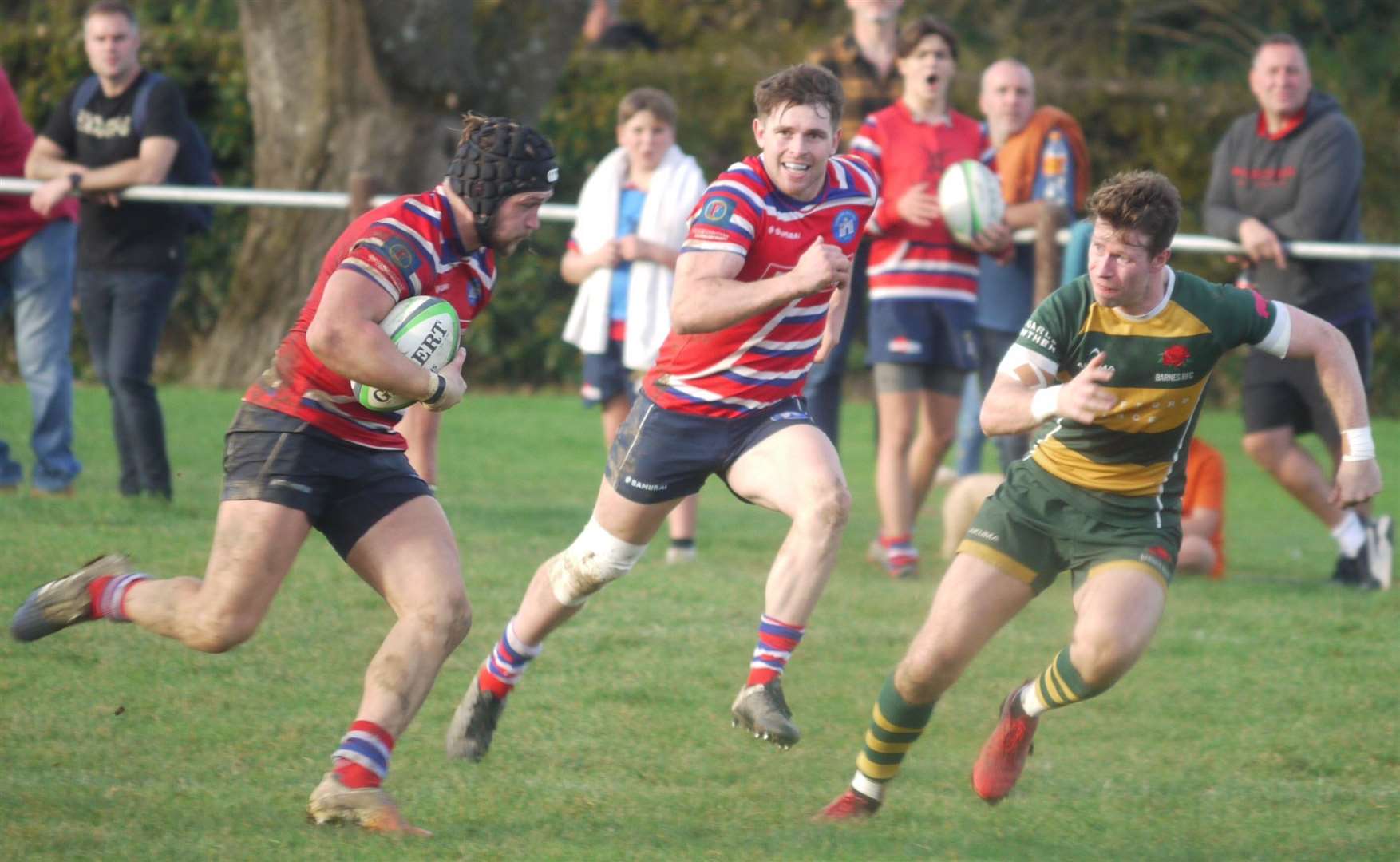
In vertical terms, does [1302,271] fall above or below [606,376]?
above

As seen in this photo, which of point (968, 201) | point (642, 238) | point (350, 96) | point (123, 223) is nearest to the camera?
point (968, 201)

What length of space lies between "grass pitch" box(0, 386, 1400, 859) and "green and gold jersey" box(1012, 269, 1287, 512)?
3.28ft

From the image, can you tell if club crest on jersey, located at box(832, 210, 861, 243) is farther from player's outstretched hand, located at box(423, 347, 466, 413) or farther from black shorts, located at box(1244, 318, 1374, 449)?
black shorts, located at box(1244, 318, 1374, 449)

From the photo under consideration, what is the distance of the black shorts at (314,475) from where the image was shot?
16.3 ft

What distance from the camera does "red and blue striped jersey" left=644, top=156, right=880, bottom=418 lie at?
5.72 metres

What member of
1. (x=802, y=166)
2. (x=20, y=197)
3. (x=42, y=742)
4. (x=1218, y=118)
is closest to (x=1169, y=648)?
(x=802, y=166)

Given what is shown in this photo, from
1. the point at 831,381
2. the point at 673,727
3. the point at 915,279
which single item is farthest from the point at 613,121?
the point at 673,727

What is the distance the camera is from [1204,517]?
28.7ft

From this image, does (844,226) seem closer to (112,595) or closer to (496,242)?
(496,242)

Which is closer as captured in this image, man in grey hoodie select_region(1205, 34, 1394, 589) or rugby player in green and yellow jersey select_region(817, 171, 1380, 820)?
rugby player in green and yellow jersey select_region(817, 171, 1380, 820)

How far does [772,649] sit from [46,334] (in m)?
5.19

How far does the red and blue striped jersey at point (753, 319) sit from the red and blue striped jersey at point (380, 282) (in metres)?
0.88

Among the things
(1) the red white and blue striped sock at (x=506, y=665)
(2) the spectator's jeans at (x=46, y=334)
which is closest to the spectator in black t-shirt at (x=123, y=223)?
(2) the spectator's jeans at (x=46, y=334)

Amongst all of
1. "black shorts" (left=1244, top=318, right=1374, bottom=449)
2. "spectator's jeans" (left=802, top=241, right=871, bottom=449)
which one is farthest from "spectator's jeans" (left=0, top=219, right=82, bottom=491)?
"black shorts" (left=1244, top=318, right=1374, bottom=449)
